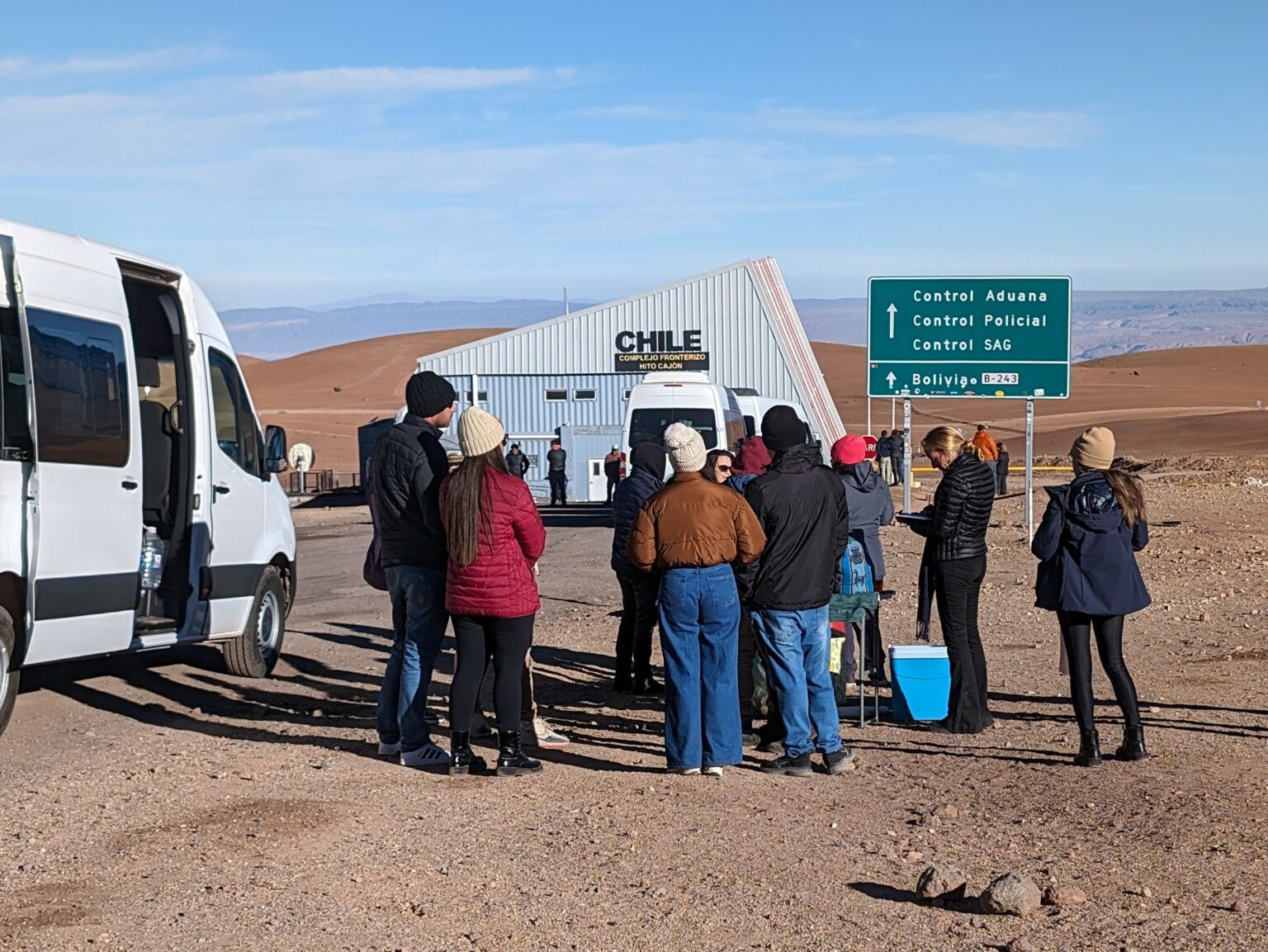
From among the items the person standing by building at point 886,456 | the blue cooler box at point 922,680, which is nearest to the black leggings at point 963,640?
the blue cooler box at point 922,680

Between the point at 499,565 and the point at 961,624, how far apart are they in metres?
2.87

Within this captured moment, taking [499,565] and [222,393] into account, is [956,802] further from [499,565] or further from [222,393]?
[222,393]

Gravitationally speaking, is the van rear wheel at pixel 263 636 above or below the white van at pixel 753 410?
below

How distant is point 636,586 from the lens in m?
10.8

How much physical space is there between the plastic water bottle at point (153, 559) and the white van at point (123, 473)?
11 millimetres

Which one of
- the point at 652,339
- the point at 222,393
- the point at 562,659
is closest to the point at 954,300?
the point at 562,659

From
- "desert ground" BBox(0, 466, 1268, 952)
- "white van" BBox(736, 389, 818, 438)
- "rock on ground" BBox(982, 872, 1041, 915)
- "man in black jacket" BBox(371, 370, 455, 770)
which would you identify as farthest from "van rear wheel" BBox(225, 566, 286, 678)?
"white van" BBox(736, 389, 818, 438)

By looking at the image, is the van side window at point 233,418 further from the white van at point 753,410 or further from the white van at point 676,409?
the white van at point 753,410

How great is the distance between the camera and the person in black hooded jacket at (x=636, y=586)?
1067cm

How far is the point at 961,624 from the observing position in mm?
9461

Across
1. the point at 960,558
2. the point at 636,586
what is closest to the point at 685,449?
the point at 960,558

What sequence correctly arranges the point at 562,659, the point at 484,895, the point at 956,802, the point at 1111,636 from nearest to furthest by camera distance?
the point at 484,895 → the point at 956,802 → the point at 1111,636 → the point at 562,659

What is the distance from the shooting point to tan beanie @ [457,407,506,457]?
8.09 metres

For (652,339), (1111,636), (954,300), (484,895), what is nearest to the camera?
(484,895)
